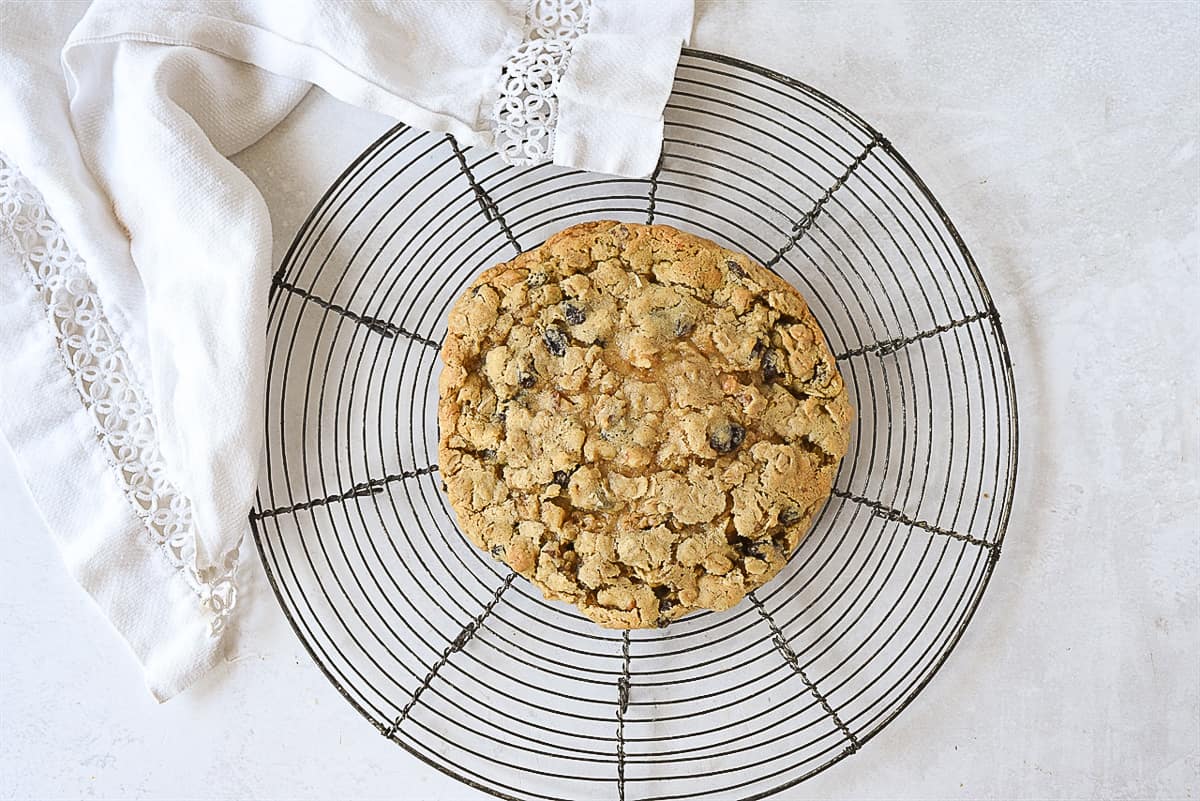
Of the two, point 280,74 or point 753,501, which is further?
point 280,74

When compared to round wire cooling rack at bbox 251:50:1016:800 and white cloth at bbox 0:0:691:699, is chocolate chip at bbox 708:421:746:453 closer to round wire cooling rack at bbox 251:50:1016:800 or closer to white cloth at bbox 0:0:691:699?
round wire cooling rack at bbox 251:50:1016:800

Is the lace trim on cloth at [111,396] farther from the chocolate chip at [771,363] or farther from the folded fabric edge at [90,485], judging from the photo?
the chocolate chip at [771,363]

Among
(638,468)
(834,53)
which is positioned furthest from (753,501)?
(834,53)

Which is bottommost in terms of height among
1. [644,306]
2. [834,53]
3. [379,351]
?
[379,351]

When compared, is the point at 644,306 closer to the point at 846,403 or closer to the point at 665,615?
the point at 846,403

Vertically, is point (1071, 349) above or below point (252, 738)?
above

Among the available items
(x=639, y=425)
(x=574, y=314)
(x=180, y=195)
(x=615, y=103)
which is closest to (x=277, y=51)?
(x=180, y=195)
